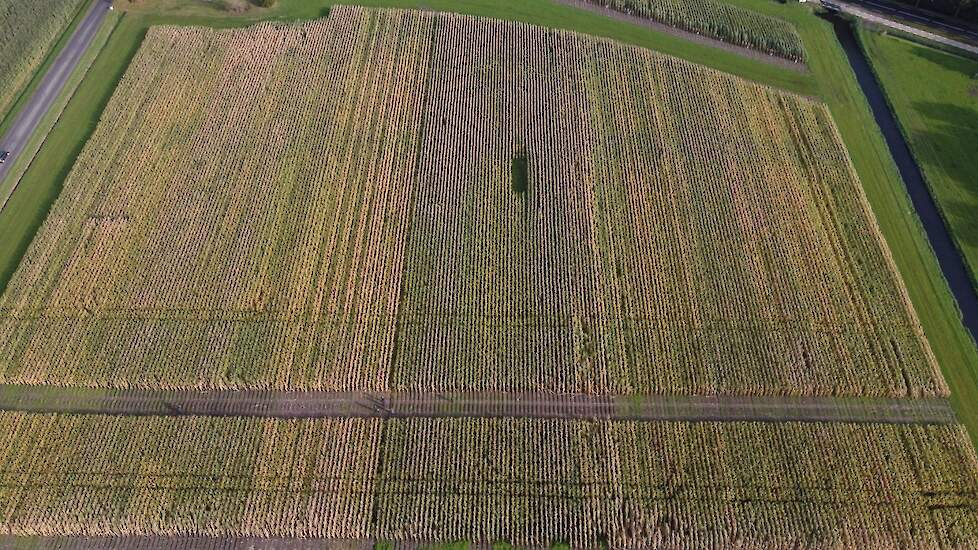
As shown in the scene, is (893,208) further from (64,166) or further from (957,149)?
(64,166)

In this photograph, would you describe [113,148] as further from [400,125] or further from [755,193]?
[755,193]

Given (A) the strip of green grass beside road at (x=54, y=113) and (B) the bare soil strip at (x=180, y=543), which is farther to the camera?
(A) the strip of green grass beside road at (x=54, y=113)

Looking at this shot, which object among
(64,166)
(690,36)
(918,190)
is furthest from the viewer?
(690,36)

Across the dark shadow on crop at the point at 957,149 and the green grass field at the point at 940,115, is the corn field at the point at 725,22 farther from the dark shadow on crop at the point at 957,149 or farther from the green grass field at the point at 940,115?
the dark shadow on crop at the point at 957,149

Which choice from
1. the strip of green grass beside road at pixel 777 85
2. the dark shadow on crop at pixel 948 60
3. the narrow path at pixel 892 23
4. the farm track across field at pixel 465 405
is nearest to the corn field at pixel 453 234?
the farm track across field at pixel 465 405

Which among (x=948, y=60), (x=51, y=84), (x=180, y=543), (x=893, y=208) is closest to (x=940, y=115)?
(x=948, y=60)
